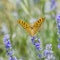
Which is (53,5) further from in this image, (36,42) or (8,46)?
(8,46)

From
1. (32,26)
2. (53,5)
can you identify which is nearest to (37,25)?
(32,26)

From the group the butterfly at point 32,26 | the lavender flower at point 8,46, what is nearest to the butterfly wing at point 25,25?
the butterfly at point 32,26

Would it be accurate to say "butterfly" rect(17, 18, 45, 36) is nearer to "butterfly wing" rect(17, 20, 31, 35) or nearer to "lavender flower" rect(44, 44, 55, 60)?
"butterfly wing" rect(17, 20, 31, 35)

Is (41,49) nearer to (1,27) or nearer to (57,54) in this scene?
(57,54)

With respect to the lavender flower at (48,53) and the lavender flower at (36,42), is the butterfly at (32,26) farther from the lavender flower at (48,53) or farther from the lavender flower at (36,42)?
the lavender flower at (48,53)

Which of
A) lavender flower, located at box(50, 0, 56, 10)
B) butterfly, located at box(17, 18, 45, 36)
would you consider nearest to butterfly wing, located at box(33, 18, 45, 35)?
butterfly, located at box(17, 18, 45, 36)

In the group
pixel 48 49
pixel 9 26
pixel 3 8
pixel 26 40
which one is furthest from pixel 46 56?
pixel 3 8
